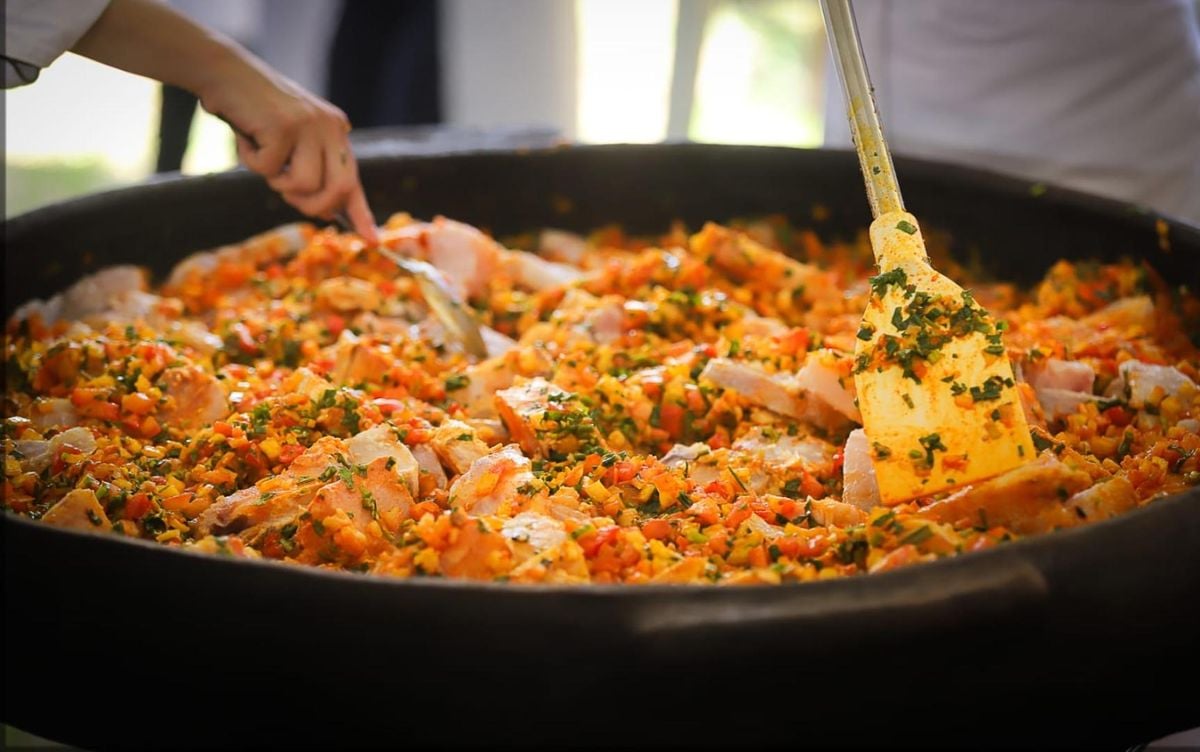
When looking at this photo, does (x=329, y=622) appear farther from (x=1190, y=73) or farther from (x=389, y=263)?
(x=1190, y=73)

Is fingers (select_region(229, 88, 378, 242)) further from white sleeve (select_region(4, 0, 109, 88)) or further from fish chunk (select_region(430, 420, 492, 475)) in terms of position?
fish chunk (select_region(430, 420, 492, 475))

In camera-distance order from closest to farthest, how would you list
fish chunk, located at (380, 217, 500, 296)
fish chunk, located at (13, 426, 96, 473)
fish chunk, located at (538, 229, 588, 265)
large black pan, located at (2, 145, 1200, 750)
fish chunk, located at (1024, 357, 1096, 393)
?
large black pan, located at (2, 145, 1200, 750)
fish chunk, located at (13, 426, 96, 473)
fish chunk, located at (1024, 357, 1096, 393)
fish chunk, located at (380, 217, 500, 296)
fish chunk, located at (538, 229, 588, 265)

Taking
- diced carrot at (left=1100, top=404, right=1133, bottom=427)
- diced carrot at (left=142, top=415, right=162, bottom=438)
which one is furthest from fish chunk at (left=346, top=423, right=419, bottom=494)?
diced carrot at (left=1100, top=404, right=1133, bottom=427)

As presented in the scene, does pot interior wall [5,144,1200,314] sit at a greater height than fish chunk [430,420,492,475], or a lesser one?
greater

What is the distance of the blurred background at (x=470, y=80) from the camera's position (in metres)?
5.92

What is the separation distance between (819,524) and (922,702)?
1.43 feet

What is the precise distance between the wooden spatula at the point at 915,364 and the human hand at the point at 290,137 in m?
1.17

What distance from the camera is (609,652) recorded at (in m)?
1.21

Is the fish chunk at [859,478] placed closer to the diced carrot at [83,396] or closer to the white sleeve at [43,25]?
the diced carrot at [83,396]

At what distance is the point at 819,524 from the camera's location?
1699 mm

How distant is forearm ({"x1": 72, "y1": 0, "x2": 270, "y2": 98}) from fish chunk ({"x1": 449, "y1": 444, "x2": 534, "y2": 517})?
3.48 ft

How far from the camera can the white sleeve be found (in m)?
2.11

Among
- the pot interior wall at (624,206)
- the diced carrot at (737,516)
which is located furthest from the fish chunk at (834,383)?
the pot interior wall at (624,206)

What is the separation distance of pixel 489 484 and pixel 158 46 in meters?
1.16
